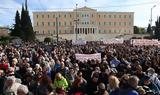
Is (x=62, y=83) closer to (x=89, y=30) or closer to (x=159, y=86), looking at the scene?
(x=159, y=86)

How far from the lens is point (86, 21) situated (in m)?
173

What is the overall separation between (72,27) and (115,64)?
511ft

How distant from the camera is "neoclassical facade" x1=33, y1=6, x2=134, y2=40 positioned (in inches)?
6880

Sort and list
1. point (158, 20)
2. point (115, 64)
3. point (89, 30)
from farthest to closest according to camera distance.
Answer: point (89, 30) < point (158, 20) < point (115, 64)

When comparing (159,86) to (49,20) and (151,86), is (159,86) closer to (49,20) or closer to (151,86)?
(151,86)

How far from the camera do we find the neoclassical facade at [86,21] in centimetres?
17475

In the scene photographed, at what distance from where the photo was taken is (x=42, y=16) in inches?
6959

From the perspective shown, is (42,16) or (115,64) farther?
(42,16)

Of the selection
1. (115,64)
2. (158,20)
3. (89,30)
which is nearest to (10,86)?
(115,64)

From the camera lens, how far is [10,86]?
32.2 feet

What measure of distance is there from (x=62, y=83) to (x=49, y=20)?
16574 centimetres

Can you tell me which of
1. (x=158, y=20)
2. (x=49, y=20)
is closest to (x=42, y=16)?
(x=49, y=20)

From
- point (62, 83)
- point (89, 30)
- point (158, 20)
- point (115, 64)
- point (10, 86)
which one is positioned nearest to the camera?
point (10, 86)

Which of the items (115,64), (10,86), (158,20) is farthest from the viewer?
(158,20)
